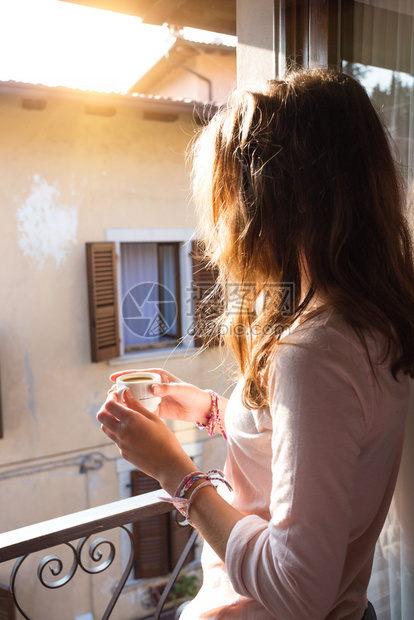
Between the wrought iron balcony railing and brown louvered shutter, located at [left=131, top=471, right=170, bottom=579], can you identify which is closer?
the wrought iron balcony railing

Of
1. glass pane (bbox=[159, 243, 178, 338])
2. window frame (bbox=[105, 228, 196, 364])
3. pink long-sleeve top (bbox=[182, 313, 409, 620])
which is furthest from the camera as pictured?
glass pane (bbox=[159, 243, 178, 338])

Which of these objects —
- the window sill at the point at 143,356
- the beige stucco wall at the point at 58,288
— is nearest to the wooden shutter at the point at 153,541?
the beige stucco wall at the point at 58,288

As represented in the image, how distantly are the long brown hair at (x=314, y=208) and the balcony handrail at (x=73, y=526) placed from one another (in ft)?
2.28

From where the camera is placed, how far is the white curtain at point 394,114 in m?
1.09

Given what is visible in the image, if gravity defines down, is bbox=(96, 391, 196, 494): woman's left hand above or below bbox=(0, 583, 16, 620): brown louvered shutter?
above

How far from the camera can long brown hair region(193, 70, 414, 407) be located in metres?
0.75

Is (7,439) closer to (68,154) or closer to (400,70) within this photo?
(68,154)

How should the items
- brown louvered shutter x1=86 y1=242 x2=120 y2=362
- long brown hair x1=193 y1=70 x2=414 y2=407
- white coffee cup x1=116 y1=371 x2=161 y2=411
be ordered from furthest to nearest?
brown louvered shutter x1=86 y1=242 x2=120 y2=362
white coffee cup x1=116 y1=371 x2=161 y2=411
long brown hair x1=193 y1=70 x2=414 y2=407

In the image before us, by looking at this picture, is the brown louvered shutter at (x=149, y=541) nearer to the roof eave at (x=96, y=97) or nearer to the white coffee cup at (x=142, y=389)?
the roof eave at (x=96, y=97)

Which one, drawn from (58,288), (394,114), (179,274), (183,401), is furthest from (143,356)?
(394,114)

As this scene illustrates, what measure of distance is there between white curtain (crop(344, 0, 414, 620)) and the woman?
9.9 inches

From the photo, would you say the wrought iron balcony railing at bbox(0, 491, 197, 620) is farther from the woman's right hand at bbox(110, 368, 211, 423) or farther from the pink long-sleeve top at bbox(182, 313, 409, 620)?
the pink long-sleeve top at bbox(182, 313, 409, 620)
